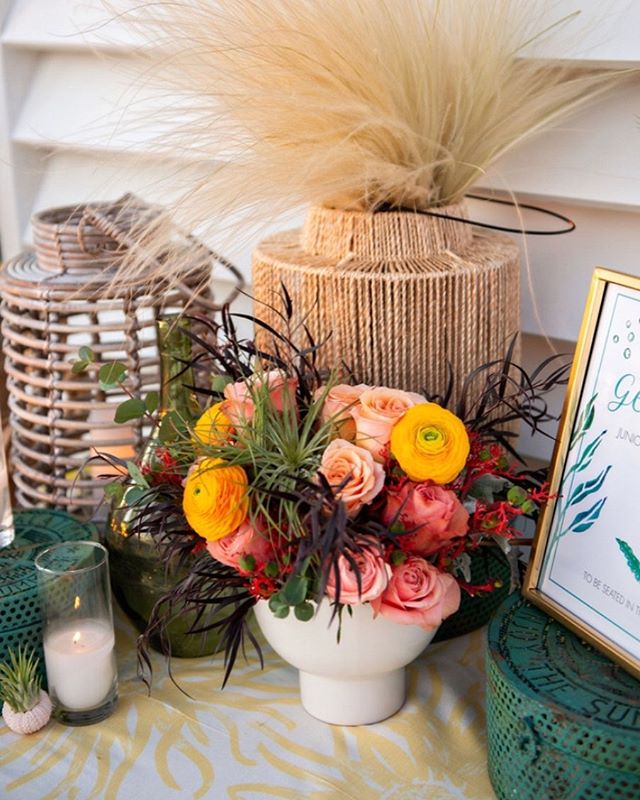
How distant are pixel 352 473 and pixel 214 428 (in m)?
0.13

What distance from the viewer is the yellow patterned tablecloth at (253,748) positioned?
710 mm

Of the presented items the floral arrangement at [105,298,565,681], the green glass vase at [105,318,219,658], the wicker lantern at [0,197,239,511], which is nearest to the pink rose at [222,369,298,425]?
the floral arrangement at [105,298,565,681]

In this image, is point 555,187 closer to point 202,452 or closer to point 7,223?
point 202,452

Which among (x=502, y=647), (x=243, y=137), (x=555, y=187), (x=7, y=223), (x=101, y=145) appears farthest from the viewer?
(x=7, y=223)

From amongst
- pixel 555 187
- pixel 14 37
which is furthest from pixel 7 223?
pixel 555 187

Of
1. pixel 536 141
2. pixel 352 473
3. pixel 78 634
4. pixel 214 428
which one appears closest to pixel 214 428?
pixel 214 428

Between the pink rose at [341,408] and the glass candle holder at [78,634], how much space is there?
239 millimetres

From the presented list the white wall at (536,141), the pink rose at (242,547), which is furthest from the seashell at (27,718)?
the white wall at (536,141)

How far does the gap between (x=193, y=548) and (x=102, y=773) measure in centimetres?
19

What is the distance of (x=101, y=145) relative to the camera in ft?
4.00

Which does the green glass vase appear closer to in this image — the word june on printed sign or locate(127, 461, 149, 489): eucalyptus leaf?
locate(127, 461, 149, 489): eucalyptus leaf

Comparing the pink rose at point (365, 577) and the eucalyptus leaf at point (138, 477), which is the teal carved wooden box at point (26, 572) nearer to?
the eucalyptus leaf at point (138, 477)

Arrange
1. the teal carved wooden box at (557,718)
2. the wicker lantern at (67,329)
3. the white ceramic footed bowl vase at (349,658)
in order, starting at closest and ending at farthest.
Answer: the teal carved wooden box at (557,718)
the white ceramic footed bowl vase at (349,658)
the wicker lantern at (67,329)

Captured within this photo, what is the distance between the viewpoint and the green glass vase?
83 centimetres
